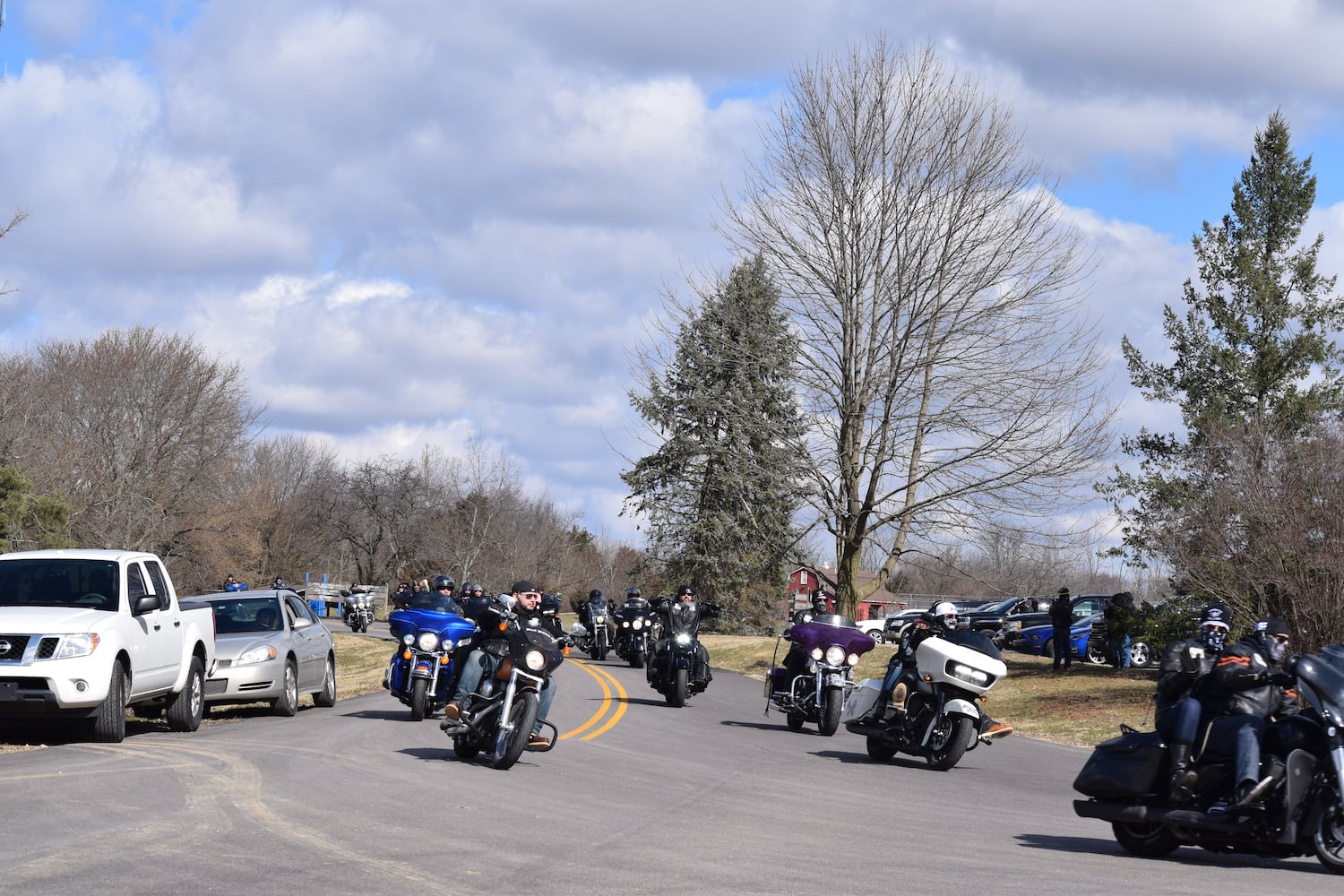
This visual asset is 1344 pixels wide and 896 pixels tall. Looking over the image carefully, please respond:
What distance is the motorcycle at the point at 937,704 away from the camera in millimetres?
A: 14719

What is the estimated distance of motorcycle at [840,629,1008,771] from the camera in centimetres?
1472

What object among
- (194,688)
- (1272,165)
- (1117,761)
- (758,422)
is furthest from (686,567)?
(1117,761)

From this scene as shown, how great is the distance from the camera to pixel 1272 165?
32.8 metres

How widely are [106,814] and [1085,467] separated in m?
26.0

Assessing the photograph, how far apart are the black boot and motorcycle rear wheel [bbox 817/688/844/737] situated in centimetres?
942

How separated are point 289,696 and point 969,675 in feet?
30.2

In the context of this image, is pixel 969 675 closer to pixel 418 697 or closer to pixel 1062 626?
pixel 418 697

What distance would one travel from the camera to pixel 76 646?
45.1ft

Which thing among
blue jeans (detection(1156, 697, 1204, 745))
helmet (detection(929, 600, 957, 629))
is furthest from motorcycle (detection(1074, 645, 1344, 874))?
helmet (detection(929, 600, 957, 629))

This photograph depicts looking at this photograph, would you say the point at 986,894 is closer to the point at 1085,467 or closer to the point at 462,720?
the point at 462,720

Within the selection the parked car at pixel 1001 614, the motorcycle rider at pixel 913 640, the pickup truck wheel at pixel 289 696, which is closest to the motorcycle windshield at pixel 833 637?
the motorcycle rider at pixel 913 640

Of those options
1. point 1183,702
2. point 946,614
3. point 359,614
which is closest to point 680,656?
point 946,614

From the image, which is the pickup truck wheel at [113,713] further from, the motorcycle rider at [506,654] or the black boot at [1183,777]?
the black boot at [1183,777]

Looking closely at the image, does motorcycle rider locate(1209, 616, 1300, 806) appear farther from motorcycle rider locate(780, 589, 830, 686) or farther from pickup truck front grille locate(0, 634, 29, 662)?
pickup truck front grille locate(0, 634, 29, 662)
